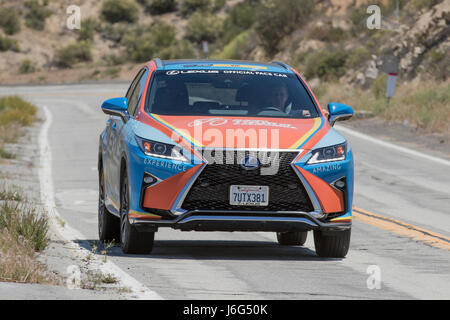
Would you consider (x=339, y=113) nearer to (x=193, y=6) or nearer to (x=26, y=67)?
(x=26, y=67)

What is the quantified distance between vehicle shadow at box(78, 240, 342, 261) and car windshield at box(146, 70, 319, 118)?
136cm

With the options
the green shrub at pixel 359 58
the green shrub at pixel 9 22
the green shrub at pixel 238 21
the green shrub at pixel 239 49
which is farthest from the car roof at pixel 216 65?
the green shrub at pixel 9 22

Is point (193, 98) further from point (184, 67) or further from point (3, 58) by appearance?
point (3, 58)

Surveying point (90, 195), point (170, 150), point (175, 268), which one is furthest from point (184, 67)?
point (90, 195)

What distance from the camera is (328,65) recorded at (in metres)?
40.9

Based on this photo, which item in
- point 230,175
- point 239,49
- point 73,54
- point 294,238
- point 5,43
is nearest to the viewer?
point 230,175

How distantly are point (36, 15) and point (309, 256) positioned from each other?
8056cm

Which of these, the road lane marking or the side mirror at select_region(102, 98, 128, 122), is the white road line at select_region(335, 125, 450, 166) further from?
the side mirror at select_region(102, 98, 128, 122)

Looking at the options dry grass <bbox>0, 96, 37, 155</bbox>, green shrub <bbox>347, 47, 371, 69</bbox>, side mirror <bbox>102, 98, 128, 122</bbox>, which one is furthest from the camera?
green shrub <bbox>347, 47, 371, 69</bbox>

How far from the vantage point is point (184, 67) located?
436 inches

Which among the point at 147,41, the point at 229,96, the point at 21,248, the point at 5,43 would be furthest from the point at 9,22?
the point at 21,248

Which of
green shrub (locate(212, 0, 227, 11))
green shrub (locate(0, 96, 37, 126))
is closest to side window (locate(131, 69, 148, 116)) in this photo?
green shrub (locate(0, 96, 37, 126))

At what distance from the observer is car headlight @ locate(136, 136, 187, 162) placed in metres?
9.30

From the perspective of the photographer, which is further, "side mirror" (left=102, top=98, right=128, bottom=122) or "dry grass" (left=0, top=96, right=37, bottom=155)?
"dry grass" (left=0, top=96, right=37, bottom=155)
